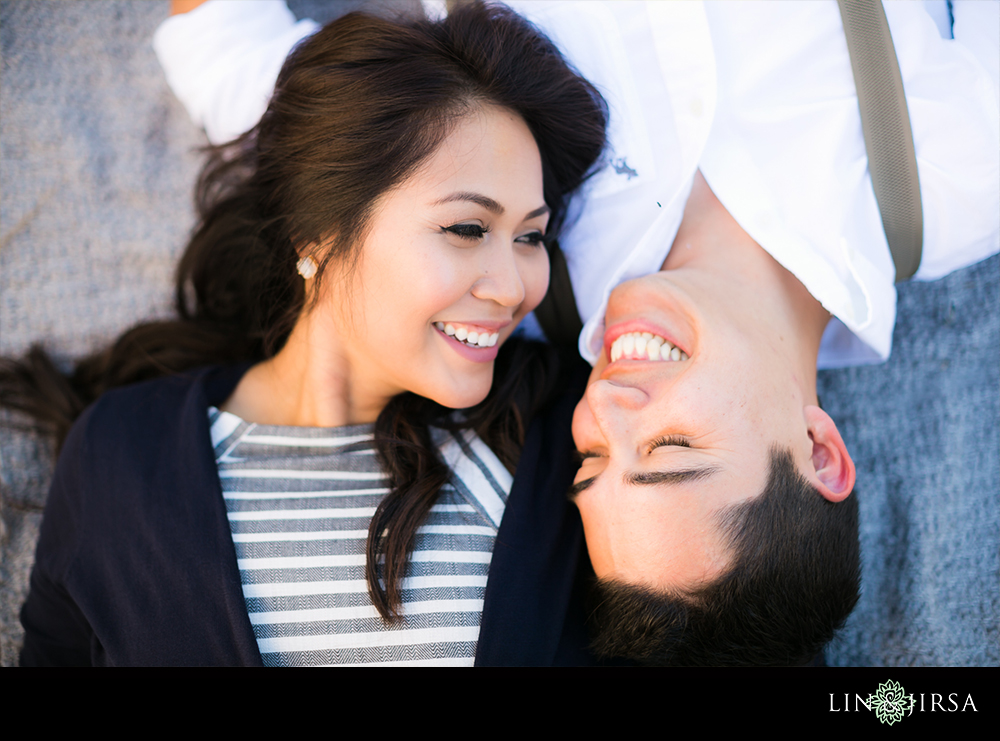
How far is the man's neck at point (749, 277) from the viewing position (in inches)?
50.6

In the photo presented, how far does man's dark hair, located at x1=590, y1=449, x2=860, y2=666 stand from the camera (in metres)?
1.13

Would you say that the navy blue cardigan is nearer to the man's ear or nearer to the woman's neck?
the woman's neck

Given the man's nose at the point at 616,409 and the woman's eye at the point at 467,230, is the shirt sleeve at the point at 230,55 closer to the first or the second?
the woman's eye at the point at 467,230

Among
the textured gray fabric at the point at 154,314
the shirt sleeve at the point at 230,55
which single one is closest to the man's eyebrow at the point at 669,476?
the textured gray fabric at the point at 154,314

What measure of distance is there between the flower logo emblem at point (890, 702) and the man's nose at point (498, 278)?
0.98 m

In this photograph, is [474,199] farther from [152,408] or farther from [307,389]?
[152,408]

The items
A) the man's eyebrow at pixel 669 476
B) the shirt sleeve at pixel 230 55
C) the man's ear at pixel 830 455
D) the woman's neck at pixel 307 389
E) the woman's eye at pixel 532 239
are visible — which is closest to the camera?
the man's eyebrow at pixel 669 476

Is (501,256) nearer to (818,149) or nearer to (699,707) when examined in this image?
(818,149)

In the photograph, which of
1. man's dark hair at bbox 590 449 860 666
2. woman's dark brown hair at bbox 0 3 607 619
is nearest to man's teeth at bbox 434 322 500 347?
woman's dark brown hair at bbox 0 3 607 619

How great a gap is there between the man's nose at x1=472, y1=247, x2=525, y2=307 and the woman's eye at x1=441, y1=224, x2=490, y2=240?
39 millimetres

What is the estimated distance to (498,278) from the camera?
1251 mm

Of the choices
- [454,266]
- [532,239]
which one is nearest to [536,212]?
[532,239]

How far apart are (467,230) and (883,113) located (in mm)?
864

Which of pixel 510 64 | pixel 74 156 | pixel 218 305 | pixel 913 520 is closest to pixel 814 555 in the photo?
pixel 913 520
